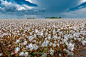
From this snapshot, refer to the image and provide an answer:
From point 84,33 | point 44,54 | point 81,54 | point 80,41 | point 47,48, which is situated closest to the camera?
point 44,54

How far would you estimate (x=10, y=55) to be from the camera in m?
2.32

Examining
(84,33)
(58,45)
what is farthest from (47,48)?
(84,33)

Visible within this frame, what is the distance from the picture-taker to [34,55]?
2.35 metres

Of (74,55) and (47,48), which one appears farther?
(47,48)

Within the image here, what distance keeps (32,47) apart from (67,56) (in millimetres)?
1282

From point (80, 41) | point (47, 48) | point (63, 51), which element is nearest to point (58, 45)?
point (63, 51)

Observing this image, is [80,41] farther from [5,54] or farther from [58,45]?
[5,54]

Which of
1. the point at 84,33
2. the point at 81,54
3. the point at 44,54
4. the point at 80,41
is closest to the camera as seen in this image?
the point at 44,54

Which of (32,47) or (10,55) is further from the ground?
(32,47)

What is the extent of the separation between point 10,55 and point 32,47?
790 millimetres

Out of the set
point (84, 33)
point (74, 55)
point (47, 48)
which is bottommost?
point (74, 55)

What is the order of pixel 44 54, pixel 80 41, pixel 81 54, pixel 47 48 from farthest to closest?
pixel 80 41, pixel 47 48, pixel 81 54, pixel 44 54

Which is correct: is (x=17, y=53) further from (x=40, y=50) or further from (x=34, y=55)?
(x=40, y=50)

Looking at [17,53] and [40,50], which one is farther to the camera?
[40,50]
